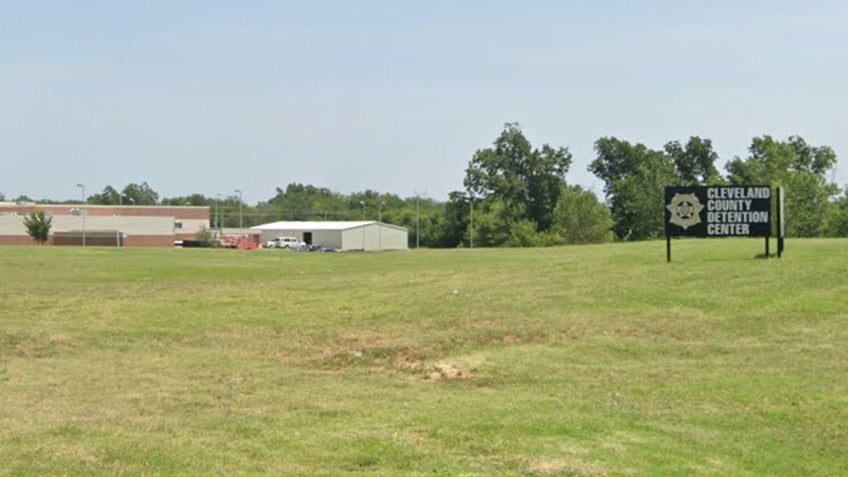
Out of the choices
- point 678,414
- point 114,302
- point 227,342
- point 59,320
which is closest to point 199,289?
point 114,302

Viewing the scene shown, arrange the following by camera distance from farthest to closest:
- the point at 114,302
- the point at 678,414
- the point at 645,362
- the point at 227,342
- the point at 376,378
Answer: the point at 114,302 < the point at 227,342 < the point at 645,362 < the point at 376,378 < the point at 678,414

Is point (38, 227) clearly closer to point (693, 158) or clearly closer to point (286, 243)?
point (286, 243)

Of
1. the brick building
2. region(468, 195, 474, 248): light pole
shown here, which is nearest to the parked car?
the brick building

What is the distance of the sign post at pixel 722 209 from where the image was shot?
31.3 metres

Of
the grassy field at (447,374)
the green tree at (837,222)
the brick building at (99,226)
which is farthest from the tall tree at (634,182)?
the grassy field at (447,374)

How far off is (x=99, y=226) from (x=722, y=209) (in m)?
112

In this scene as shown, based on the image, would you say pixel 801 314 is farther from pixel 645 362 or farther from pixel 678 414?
pixel 678 414

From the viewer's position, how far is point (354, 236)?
138000 mm

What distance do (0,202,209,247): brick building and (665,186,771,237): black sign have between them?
341ft

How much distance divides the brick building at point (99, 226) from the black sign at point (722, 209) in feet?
341

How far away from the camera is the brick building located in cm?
12838

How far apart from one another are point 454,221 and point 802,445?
418 feet

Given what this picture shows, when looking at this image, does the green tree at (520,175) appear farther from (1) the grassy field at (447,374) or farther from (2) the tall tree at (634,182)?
(1) the grassy field at (447,374)

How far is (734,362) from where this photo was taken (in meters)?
18.2
